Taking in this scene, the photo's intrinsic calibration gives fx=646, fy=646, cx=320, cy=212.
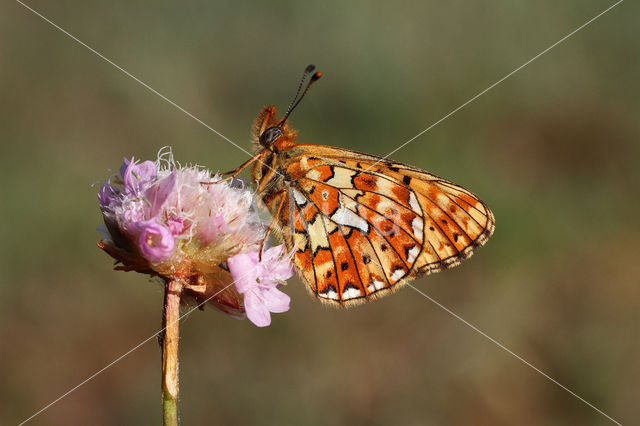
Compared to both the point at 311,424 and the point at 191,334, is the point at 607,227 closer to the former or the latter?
the point at 311,424

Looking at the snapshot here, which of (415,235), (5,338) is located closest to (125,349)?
(5,338)

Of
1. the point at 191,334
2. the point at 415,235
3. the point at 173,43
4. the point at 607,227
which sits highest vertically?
the point at 173,43

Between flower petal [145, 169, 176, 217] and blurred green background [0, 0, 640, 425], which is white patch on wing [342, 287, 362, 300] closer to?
flower petal [145, 169, 176, 217]

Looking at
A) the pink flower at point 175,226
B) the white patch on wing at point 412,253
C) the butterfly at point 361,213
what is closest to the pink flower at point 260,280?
the pink flower at point 175,226

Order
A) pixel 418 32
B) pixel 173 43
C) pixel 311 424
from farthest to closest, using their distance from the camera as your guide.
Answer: pixel 418 32
pixel 173 43
pixel 311 424

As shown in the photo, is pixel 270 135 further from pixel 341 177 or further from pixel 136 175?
pixel 136 175

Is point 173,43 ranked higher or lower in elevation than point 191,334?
higher
